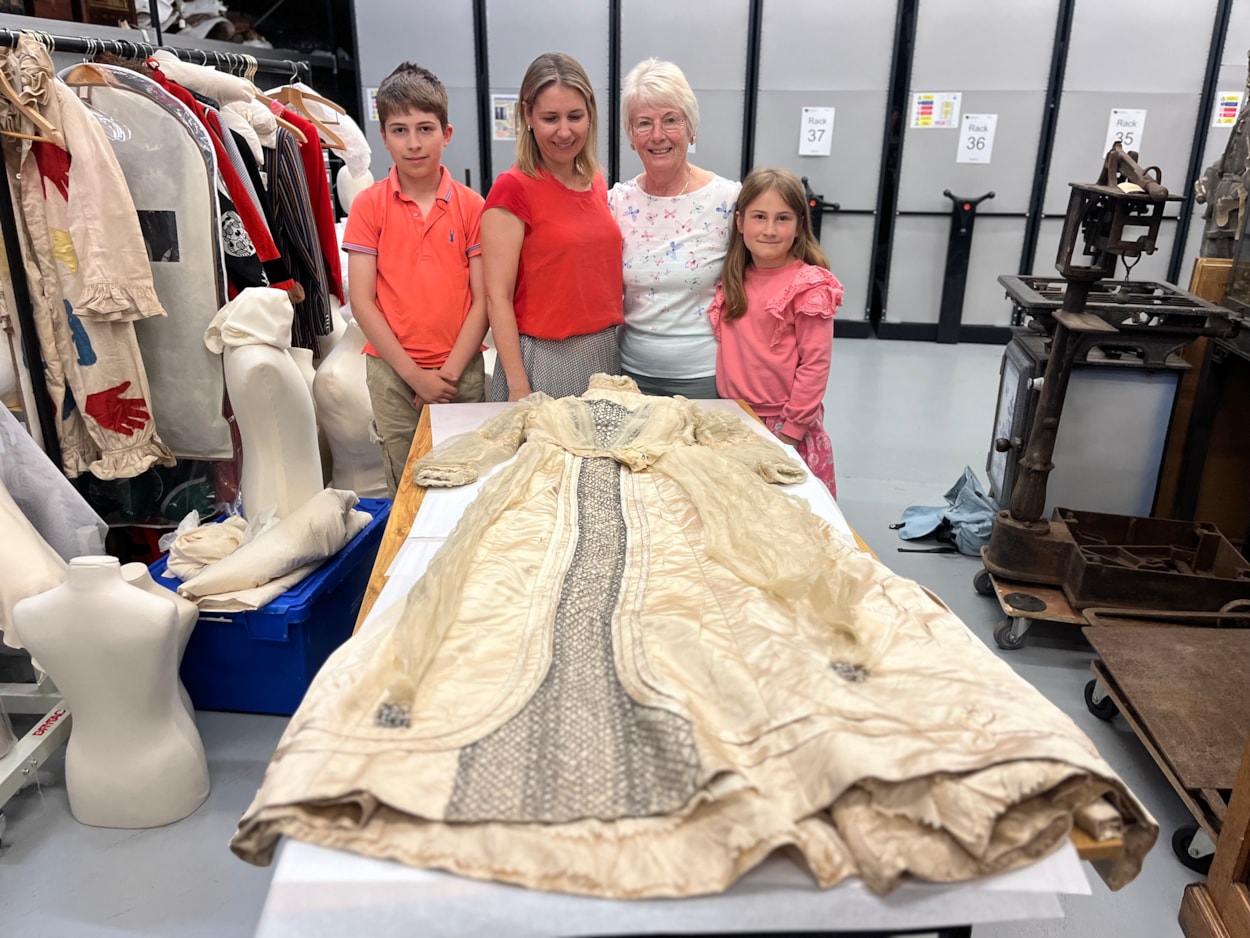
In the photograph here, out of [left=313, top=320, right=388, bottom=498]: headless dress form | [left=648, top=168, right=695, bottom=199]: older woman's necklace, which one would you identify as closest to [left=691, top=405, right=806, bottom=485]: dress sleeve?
[left=648, top=168, right=695, bottom=199]: older woman's necklace

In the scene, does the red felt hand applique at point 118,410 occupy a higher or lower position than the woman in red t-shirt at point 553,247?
lower

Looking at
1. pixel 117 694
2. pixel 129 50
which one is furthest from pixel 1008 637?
pixel 129 50

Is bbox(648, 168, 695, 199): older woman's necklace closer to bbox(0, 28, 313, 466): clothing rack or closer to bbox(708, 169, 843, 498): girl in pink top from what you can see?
bbox(708, 169, 843, 498): girl in pink top

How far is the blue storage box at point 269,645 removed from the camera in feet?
7.16

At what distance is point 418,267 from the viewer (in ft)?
8.22

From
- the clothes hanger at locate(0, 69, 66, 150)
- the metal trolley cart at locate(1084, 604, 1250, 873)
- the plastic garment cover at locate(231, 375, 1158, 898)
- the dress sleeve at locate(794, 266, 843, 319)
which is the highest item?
the clothes hanger at locate(0, 69, 66, 150)

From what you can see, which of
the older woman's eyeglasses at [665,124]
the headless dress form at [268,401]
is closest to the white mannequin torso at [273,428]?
the headless dress form at [268,401]

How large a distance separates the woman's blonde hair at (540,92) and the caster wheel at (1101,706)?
1.96 metres

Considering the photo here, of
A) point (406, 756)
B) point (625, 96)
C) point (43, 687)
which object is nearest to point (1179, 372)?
point (625, 96)

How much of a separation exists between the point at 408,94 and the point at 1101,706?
247 cm

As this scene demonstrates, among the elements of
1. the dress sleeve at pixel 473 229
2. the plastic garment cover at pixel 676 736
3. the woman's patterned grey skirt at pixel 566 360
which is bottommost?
the plastic garment cover at pixel 676 736

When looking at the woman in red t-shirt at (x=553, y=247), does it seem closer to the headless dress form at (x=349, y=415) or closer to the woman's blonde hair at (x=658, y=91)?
the woman's blonde hair at (x=658, y=91)

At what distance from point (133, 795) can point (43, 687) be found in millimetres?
493

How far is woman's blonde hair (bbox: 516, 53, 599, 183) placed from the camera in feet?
7.13
